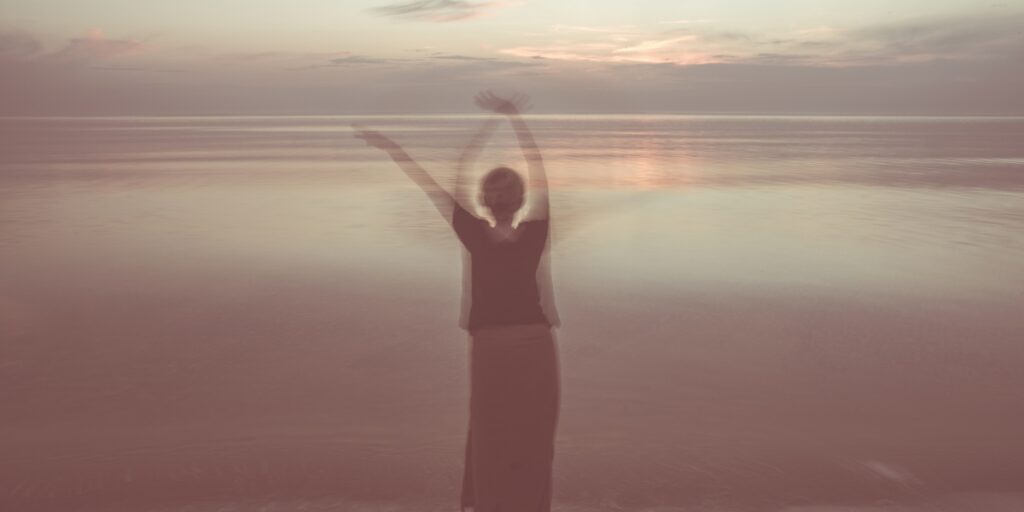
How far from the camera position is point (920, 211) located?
18.6 metres

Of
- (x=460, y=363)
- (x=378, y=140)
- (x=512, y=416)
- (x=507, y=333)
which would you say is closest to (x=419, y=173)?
(x=378, y=140)

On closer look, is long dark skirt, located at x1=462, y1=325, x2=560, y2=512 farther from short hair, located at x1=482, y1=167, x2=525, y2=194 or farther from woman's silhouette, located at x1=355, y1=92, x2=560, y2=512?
short hair, located at x1=482, y1=167, x2=525, y2=194

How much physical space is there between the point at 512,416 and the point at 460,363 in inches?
164

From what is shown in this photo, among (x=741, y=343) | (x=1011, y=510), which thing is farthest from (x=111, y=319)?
(x=1011, y=510)

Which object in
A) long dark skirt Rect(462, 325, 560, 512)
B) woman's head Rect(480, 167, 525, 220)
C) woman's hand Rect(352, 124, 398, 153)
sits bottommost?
long dark skirt Rect(462, 325, 560, 512)

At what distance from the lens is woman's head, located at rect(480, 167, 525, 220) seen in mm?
3188

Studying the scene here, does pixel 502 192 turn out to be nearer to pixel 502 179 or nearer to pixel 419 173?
pixel 502 179

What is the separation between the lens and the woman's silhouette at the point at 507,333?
317cm

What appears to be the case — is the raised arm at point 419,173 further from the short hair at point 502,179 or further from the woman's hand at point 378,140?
the short hair at point 502,179

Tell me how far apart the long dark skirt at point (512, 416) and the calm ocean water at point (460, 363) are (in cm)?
153

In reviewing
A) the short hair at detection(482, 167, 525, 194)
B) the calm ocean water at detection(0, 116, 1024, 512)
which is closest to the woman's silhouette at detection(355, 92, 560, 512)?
the short hair at detection(482, 167, 525, 194)

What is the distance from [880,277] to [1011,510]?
6.75 metres

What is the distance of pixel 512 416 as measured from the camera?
3307mm

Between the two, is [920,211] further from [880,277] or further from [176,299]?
[176,299]
